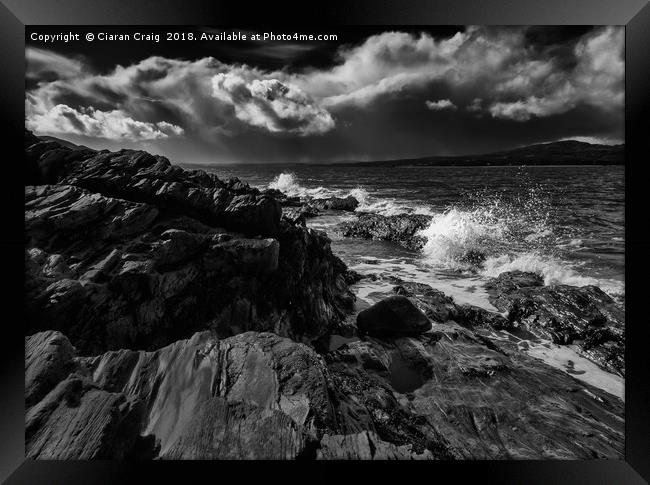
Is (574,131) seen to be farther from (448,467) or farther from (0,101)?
(0,101)

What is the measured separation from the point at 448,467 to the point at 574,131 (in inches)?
Result: 171

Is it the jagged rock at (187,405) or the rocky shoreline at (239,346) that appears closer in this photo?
the jagged rock at (187,405)

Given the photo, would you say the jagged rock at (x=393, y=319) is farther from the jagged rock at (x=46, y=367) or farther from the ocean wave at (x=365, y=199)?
the ocean wave at (x=365, y=199)

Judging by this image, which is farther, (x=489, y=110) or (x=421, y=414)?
(x=489, y=110)

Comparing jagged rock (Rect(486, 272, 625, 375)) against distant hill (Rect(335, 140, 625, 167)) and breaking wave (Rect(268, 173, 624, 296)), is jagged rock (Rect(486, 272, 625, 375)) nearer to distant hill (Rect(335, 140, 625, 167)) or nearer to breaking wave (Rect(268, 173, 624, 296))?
breaking wave (Rect(268, 173, 624, 296))

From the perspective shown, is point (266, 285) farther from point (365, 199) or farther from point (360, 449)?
point (365, 199)

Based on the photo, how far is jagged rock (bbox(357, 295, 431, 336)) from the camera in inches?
207

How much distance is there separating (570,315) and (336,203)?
12688mm

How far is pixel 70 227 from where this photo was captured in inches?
149

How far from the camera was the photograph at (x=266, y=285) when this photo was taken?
2678 mm

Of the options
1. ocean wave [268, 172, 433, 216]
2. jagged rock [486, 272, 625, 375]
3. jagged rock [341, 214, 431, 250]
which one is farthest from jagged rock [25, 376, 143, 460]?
ocean wave [268, 172, 433, 216]

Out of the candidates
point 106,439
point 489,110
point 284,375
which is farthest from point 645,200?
point 106,439

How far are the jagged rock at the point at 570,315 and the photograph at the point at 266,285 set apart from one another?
42mm
